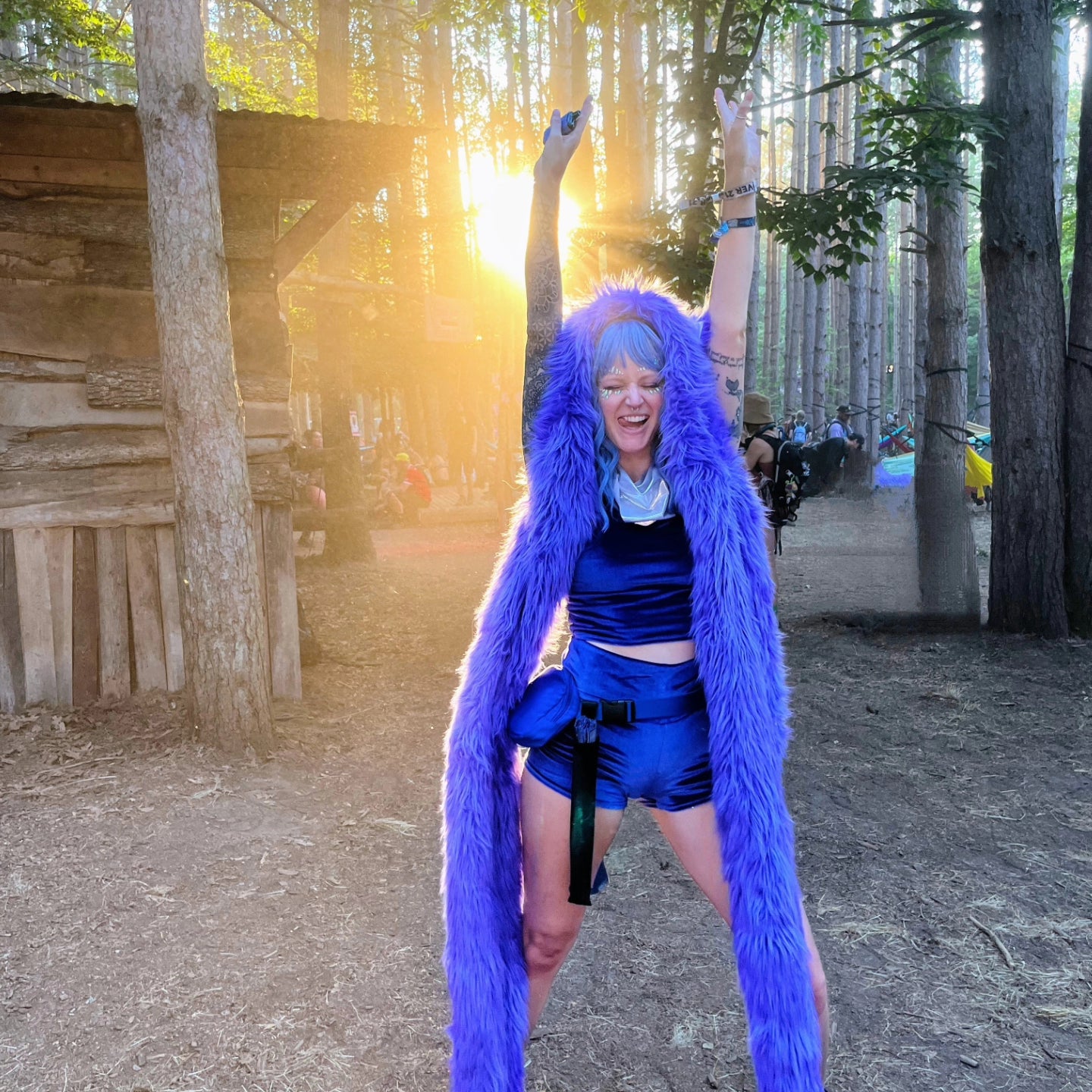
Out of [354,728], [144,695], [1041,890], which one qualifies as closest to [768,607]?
[1041,890]

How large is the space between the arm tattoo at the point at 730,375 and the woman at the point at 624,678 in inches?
1.2

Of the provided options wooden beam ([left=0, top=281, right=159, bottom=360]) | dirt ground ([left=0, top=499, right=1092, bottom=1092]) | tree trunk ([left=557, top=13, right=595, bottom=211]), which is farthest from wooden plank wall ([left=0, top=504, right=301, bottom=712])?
tree trunk ([left=557, top=13, right=595, bottom=211])

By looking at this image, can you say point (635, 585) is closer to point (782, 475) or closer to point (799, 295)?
point (782, 475)

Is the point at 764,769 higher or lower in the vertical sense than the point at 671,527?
lower

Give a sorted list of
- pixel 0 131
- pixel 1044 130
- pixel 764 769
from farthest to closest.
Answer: pixel 1044 130 < pixel 0 131 < pixel 764 769

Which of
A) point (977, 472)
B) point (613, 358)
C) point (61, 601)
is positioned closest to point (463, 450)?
point (977, 472)

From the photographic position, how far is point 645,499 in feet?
7.16

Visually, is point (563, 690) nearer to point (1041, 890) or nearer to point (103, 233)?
point (1041, 890)

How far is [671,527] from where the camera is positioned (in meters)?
2.19

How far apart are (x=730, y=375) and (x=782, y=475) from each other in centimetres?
577

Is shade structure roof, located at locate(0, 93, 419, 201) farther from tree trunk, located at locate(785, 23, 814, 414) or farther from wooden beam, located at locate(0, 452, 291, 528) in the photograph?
tree trunk, located at locate(785, 23, 814, 414)

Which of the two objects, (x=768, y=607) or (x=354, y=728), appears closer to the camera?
(x=768, y=607)

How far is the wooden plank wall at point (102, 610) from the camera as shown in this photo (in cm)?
591

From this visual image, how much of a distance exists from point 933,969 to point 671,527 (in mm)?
2210
